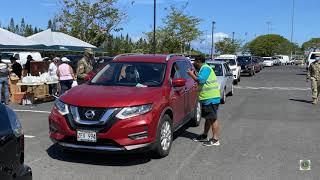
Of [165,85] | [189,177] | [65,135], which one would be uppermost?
[165,85]

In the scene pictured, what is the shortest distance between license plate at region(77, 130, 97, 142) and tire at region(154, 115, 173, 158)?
0.99 meters

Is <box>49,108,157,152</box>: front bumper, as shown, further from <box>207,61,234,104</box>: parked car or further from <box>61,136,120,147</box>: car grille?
<box>207,61,234,104</box>: parked car

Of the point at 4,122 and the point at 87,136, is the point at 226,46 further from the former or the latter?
the point at 4,122

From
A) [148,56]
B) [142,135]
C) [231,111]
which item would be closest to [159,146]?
[142,135]

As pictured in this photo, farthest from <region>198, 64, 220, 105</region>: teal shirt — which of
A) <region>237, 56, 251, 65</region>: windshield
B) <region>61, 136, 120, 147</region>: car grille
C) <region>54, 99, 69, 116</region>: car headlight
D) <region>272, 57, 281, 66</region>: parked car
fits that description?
<region>272, 57, 281, 66</region>: parked car

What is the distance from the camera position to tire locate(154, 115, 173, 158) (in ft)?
24.8

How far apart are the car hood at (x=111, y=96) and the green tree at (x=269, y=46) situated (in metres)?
116

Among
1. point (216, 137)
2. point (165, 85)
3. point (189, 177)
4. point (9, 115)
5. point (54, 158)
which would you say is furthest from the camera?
point (216, 137)

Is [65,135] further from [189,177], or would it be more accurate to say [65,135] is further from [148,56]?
[148,56]

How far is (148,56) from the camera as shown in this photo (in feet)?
30.3

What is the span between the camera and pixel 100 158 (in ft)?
25.6

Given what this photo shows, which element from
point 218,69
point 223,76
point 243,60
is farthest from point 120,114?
point 243,60

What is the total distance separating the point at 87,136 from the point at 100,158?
849mm

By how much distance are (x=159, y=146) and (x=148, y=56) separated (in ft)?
7.41
